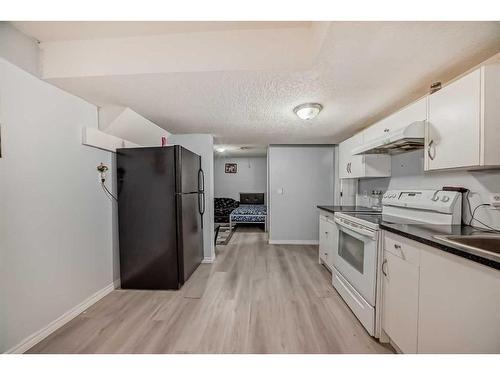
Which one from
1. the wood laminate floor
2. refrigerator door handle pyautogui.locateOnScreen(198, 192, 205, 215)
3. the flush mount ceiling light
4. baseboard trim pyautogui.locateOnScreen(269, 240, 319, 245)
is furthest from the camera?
baseboard trim pyautogui.locateOnScreen(269, 240, 319, 245)

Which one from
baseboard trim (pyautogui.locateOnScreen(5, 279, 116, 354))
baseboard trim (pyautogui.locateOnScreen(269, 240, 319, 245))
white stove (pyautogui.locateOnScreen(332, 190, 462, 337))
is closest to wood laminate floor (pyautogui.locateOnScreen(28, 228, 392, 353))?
baseboard trim (pyautogui.locateOnScreen(5, 279, 116, 354))

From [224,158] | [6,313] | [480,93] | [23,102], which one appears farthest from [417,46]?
[224,158]

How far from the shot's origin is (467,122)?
3.82 ft

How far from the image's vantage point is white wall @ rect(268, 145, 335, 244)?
4062 millimetres


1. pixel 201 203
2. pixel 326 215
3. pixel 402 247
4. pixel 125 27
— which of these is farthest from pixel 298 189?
pixel 125 27

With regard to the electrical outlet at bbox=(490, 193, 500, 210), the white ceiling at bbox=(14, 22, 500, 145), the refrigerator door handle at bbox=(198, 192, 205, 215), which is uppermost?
the white ceiling at bbox=(14, 22, 500, 145)

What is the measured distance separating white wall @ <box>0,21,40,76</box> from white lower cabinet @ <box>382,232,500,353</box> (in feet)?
9.48

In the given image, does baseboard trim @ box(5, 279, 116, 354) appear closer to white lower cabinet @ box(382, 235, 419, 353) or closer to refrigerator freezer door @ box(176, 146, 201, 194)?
refrigerator freezer door @ box(176, 146, 201, 194)

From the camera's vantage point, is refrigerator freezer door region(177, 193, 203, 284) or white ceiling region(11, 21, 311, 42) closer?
white ceiling region(11, 21, 311, 42)

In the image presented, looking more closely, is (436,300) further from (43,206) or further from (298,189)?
(298,189)

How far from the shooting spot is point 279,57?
4.31ft

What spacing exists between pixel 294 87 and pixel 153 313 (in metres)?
2.41

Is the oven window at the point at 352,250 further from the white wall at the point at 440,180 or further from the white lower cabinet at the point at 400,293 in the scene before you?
the white wall at the point at 440,180

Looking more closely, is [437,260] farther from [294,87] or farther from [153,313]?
[153,313]
